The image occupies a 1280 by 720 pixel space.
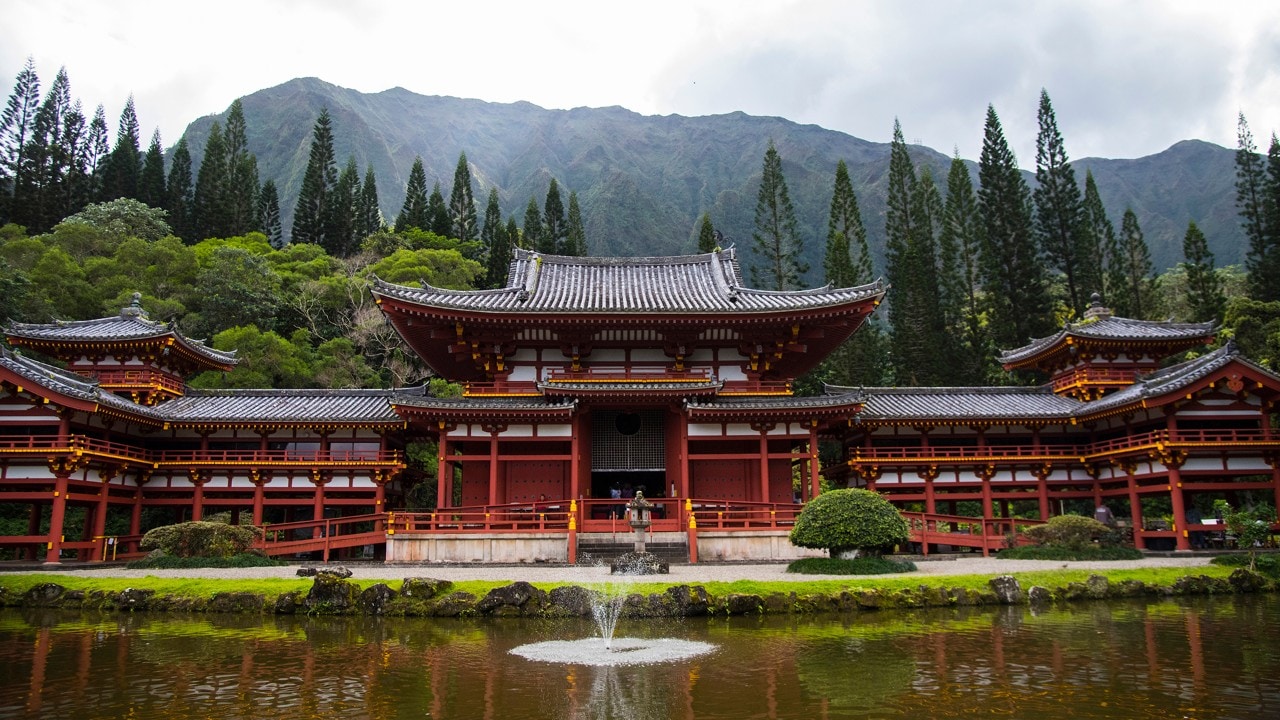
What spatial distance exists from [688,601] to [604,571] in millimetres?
5100

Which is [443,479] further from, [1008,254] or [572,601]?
[1008,254]

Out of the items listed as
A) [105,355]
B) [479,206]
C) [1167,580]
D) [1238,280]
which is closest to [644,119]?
[479,206]

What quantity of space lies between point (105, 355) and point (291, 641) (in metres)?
21.7

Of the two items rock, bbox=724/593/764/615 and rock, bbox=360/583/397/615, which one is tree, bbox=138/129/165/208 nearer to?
rock, bbox=360/583/397/615

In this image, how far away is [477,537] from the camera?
21031mm

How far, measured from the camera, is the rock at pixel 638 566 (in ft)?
58.0

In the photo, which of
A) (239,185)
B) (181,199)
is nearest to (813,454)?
(239,185)

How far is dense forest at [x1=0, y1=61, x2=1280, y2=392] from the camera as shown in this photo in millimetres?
39531

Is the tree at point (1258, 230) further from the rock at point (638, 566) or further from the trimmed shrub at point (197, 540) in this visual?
the trimmed shrub at point (197, 540)

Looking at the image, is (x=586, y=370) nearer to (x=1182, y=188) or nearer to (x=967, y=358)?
(x=967, y=358)

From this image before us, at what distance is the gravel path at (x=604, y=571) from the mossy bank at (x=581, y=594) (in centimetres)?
144

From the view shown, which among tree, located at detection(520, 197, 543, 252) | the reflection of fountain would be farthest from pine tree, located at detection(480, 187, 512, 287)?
the reflection of fountain

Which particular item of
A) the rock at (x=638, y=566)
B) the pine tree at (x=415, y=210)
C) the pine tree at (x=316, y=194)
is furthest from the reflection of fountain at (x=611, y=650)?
the pine tree at (x=316, y=194)

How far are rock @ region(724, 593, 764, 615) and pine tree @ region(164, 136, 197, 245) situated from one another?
56799mm
